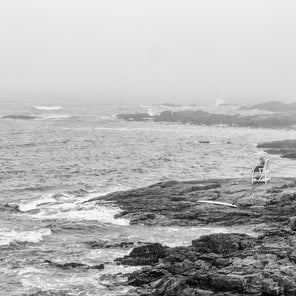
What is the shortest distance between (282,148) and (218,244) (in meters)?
48.3

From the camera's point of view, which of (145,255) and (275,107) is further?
(275,107)

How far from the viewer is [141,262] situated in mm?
23594

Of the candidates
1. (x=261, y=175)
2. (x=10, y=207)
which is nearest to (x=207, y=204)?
(x=261, y=175)

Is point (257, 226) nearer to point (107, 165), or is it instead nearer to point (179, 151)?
point (107, 165)

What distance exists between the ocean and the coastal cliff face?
608cm

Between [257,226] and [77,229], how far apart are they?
10093mm

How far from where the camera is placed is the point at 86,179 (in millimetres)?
49000

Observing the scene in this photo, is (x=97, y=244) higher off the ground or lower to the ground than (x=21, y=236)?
higher

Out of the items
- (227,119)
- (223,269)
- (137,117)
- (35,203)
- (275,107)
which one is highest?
(275,107)

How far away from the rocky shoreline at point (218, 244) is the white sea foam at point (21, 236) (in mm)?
5610

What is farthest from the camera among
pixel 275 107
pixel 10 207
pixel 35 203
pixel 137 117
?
pixel 275 107

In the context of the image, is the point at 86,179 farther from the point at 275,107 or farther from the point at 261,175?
the point at 275,107

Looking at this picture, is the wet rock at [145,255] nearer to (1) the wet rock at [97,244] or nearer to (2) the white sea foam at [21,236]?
(1) the wet rock at [97,244]

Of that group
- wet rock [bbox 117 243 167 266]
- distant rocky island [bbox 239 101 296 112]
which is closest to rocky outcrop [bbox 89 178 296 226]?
wet rock [bbox 117 243 167 266]
